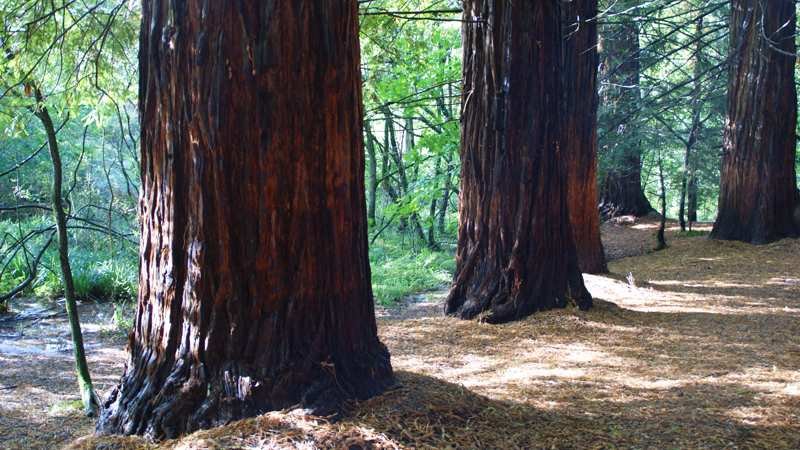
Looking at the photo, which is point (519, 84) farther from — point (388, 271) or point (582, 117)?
point (388, 271)

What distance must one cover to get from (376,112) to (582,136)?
4.13m

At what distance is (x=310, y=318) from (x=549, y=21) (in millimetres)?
4417

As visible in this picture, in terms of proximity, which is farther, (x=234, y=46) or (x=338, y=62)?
(x=338, y=62)

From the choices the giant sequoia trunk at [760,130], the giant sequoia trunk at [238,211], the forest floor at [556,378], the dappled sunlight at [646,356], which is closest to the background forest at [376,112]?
the giant sequoia trunk at [760,130]

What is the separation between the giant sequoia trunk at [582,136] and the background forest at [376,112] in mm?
585

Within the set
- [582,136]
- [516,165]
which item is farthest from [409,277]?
[516,165]

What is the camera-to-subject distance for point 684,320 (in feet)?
21.3

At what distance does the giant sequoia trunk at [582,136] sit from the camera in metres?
8.93

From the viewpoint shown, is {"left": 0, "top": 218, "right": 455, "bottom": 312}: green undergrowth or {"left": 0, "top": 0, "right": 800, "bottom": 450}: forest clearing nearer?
{"left": 0, "top": 0, "right": 800, "bottom": 450}: forest clearing

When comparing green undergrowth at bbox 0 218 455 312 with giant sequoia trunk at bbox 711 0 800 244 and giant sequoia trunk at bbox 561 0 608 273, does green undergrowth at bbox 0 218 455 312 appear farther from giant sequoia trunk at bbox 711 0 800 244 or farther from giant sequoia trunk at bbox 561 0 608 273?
giant sequoia trunk at bbox 711 0 800 244

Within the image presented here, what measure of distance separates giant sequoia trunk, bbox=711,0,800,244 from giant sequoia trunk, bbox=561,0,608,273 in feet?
11.1

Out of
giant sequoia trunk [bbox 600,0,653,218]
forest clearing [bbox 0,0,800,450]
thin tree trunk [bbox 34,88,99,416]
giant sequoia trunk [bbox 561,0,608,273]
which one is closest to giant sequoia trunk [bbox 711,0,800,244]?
forest clearing [bbox 0,0,800,450]

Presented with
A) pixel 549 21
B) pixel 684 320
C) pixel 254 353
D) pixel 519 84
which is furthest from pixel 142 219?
pixel 684 320

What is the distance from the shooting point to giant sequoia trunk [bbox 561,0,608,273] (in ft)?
29.3
